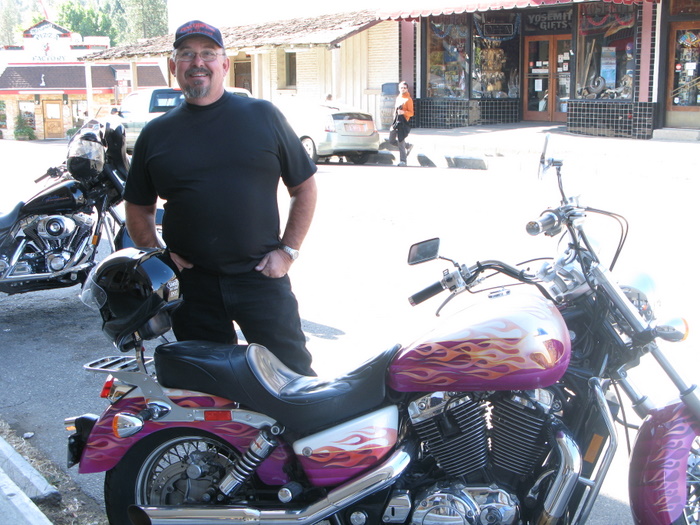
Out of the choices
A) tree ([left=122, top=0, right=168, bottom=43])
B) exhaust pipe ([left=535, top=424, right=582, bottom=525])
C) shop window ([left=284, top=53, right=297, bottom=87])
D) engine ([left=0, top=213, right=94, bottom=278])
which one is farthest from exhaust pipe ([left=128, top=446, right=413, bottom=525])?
tree ([left=122, top=0, right=168, bottom=43])

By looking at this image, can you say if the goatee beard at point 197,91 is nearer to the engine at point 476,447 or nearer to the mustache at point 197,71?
the mustache at point 197,71

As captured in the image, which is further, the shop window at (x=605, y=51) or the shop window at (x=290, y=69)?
the shop window at (x=290, y=69)

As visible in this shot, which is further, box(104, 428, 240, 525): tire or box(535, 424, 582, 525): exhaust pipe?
box(104, 428, 240, 525): tire

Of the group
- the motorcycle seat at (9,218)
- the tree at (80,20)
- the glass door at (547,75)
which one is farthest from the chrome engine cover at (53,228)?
the tree at (80,20)

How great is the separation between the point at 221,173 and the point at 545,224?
52.0 inches

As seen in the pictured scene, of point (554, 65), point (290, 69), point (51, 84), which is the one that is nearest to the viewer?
point (554, 65)

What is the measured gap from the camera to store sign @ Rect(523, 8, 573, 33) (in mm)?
20578

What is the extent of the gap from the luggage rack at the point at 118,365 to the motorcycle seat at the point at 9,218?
139 inches

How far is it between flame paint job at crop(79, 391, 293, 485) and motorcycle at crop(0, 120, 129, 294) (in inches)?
135

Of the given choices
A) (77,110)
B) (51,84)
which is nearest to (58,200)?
(77,110)

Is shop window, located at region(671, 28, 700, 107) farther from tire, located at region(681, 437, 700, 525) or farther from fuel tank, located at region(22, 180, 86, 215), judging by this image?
tire, located at region(681, 437, 700, 525)

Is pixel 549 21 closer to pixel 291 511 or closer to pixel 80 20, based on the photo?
pixel 291 511

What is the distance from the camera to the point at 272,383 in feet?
9.77

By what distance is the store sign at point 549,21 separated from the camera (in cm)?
2058
